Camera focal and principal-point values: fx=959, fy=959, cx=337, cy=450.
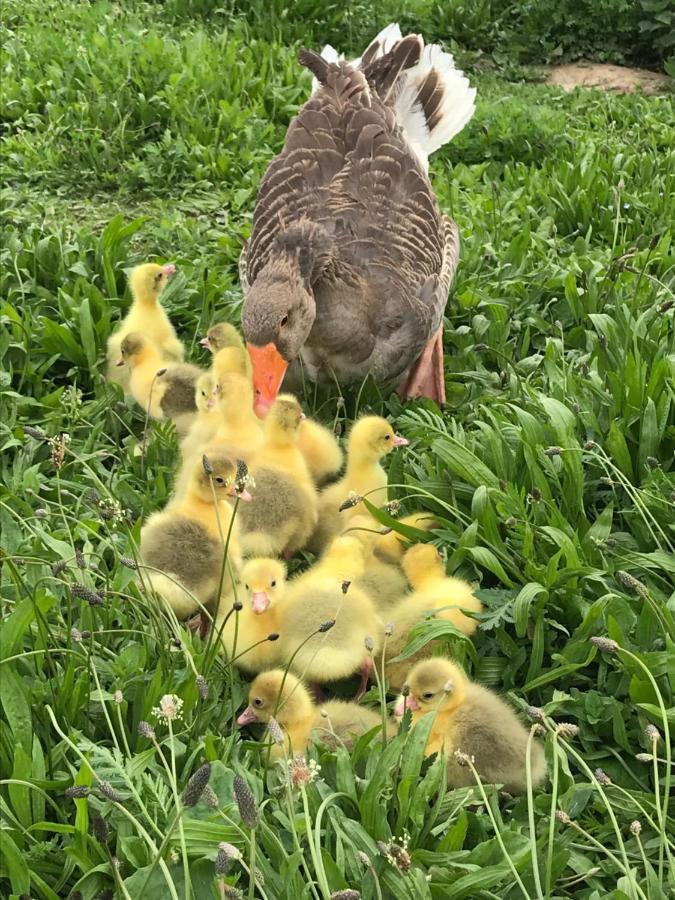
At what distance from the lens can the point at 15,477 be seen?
3562mm

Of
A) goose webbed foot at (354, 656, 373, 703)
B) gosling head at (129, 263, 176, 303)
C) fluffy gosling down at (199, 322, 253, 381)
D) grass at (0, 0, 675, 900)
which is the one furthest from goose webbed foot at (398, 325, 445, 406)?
goose webbed foot at (354, 656, 373, 703)

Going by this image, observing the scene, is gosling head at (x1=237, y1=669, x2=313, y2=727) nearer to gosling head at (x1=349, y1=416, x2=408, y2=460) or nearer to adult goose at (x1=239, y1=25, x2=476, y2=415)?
gosling head at (x1=349, y1=416, x2=408, y2=460)

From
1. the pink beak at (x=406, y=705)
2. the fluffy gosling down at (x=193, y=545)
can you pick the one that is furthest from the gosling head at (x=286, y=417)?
the pink beak at (x=406, y=705)

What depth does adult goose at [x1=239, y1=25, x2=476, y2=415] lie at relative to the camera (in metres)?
3.73

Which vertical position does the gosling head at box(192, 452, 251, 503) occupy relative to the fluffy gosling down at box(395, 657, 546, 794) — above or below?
above

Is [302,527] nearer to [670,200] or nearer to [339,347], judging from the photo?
[339,347]

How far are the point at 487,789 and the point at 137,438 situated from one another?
7.18ft

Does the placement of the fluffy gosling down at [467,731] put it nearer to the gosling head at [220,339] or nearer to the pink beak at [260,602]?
the pink beak at [260,602]

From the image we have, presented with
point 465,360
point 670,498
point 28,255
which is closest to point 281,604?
point 670,498

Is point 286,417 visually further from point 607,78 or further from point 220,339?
point 607,78

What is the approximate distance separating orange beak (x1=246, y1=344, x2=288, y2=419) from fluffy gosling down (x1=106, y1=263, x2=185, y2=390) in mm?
608

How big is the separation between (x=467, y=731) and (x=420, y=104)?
4.10m

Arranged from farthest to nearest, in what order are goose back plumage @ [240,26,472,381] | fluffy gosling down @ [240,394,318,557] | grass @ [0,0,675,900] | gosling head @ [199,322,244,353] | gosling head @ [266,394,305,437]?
1. gosling head @ [199,322,244,353]
2. goose back plumage @ [240,26,472,381]
3. gosling head @ [266,394,305,437]
4. fluffy gosling down @ [240,394,318,557]
5. grass @ [0,0,675,900]

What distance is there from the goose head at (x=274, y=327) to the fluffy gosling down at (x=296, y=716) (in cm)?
127
